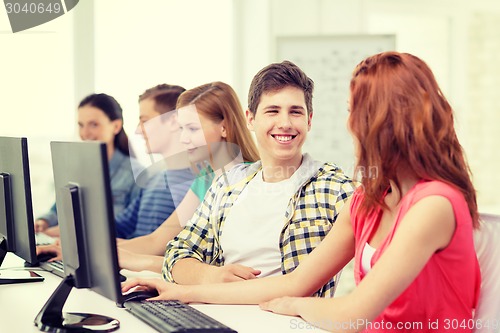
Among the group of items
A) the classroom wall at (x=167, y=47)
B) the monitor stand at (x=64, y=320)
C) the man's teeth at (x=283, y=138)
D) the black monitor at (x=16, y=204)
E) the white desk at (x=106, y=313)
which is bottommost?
the white desk at (x=106, y=313)

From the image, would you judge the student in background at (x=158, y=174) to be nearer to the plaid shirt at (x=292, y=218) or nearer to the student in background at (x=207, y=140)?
the student in background at (x=207, y=140)

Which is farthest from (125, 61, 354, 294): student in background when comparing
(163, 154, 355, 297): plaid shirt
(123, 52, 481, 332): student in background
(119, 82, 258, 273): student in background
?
(123, 52, 481, 332): student in background

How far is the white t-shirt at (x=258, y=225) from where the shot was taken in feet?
6.76

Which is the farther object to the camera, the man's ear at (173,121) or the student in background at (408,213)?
the man's ear at (173,121)

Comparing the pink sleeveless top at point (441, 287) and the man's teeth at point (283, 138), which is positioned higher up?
the man's teeth at point (283, 138)

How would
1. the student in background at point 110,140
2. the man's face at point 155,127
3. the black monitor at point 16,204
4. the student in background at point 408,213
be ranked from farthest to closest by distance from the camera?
1. the student in background at point 110,140
2. the man's face at point 155,127
3. the black monitor at point 16,204
4. the student in background at point 408,213

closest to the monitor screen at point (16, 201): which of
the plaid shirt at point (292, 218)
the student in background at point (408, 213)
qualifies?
the plaid shirt at point (292, 218)

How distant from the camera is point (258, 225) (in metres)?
2.10

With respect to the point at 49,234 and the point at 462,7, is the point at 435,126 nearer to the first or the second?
the point at 49,234

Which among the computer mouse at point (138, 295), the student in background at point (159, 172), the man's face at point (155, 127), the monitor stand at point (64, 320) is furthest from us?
the man's face at point (155, 127)

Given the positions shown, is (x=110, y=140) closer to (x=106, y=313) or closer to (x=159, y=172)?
(x=159, y=172)

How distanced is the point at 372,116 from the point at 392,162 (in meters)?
0.11

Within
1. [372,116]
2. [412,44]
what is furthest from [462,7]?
[372,116]

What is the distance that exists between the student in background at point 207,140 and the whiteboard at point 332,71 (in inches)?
70.7
